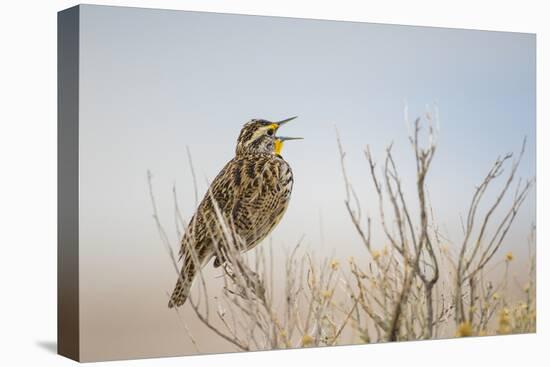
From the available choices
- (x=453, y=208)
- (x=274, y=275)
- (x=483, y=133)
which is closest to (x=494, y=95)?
(x=483, y=133)

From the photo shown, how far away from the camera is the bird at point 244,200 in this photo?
670 centimetres

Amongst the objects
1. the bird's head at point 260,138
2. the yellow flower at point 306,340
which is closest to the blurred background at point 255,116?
the bird's head at point 260,138

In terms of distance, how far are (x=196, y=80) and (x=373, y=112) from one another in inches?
53.8

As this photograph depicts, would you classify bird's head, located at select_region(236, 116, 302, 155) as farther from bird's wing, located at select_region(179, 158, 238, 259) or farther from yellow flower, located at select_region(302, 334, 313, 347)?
yellow flower, located at select_region(302, 334, 313, 347)

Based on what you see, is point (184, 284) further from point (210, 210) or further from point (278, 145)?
point (278, 145)

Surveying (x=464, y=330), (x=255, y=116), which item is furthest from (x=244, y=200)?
(x=464, y=330)

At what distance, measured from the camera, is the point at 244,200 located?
22.5ft

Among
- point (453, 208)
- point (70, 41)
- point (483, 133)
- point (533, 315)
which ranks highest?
point (70, 41)

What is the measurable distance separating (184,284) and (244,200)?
2.22 ft

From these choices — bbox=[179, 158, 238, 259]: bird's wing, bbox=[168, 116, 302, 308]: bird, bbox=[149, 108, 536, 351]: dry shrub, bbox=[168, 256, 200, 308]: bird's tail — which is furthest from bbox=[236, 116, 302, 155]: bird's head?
bbox=[168, 256, 200, 308]: bird's tail

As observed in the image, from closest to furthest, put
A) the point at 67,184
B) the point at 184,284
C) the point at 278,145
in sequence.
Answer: the point at 67,184 < the point at 184,284 < the point at 278,145

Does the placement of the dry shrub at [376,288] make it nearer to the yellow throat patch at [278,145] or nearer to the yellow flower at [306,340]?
the yellow flower at [306,340]

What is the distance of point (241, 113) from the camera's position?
22.6 feet

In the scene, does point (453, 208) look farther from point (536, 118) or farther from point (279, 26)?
point (279, 26)
